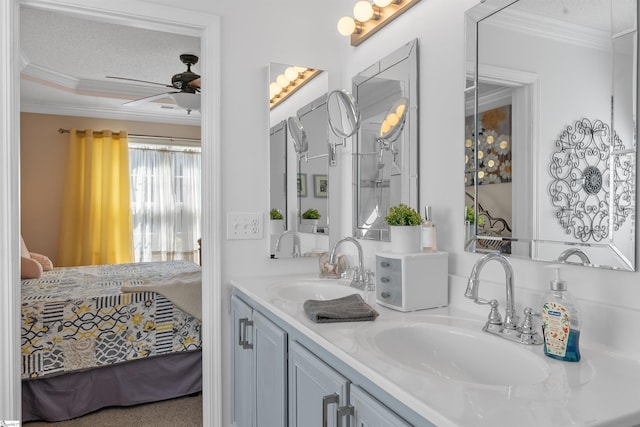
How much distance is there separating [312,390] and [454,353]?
41cm

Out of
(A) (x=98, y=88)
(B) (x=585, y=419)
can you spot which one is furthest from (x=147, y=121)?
(B) (x=585, y=419)

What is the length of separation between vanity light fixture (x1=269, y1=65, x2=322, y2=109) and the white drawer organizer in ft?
3.36

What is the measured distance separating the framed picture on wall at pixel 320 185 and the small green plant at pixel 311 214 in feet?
0.28

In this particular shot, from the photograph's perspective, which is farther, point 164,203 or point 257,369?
point 164,203

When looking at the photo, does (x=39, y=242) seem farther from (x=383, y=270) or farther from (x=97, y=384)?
(x=383, y=270)

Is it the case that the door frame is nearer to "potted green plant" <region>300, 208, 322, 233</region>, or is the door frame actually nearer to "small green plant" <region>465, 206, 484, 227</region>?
"potted green plant" <region>300, 208, 322, 233</region>

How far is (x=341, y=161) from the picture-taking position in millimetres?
2305

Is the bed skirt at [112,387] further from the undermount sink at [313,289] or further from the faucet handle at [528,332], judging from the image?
the faucet handle at [528,332]

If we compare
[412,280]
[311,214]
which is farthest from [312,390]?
[311,214]

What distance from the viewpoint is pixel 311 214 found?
2.26 meters

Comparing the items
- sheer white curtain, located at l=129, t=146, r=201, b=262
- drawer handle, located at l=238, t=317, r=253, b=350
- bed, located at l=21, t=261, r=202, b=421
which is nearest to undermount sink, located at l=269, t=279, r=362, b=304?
drawer handle, located at l=238, t=317, r=253, b=350

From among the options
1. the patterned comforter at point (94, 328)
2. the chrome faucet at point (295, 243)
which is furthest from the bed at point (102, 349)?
the chrome faucet at point (295, 243)

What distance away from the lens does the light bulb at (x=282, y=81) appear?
2129mm

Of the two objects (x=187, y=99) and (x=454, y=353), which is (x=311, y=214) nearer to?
(x=454, y=353)
